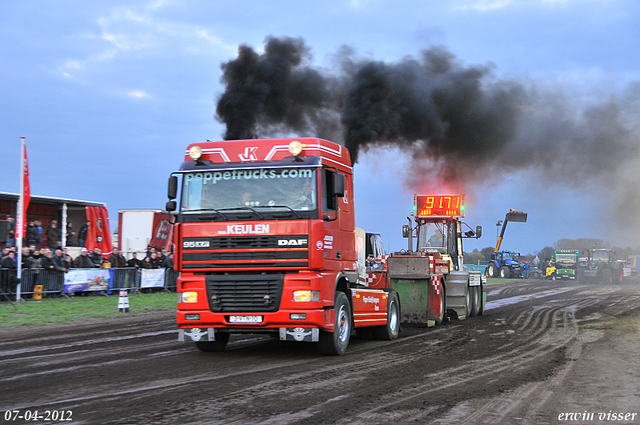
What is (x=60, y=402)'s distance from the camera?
6652 mm

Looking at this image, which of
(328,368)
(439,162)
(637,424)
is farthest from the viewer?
(439,162)

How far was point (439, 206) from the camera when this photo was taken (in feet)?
59.4

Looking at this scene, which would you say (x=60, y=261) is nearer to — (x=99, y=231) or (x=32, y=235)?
(x=32, y=235)

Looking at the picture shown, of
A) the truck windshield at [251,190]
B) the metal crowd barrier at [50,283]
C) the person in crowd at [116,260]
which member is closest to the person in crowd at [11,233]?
the metal crowd barrier at [50,283]

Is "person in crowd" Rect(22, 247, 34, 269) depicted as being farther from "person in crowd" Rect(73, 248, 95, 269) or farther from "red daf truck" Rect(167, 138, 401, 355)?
"red daf truck" Rect(167, 138, 401, 355)

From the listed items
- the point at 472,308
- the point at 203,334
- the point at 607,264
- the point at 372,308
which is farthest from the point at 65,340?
the point at 607,264

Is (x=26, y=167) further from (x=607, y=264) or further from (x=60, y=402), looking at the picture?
(x=607, y=264)

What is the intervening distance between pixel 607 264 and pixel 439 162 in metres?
31.7

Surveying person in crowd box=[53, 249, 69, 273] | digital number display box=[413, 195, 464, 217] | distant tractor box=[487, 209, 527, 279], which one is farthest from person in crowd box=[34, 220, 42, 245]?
distant tractor box=[487, 209, 527, 279]

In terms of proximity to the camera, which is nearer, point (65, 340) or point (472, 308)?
point (65, 340)

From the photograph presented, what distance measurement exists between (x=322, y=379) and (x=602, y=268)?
44.6 meters

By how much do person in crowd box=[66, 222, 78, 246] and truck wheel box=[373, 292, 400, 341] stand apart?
1571 centimetres

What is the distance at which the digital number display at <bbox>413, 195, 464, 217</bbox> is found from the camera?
1806 cm

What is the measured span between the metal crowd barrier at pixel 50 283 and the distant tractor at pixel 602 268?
34.1 metres
